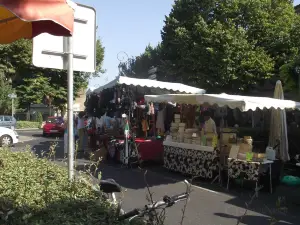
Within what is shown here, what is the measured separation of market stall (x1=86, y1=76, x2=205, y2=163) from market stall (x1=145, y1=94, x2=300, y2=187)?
0.85 m

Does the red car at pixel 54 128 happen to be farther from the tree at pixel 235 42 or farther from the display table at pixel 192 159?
the display table at pixel 192 159

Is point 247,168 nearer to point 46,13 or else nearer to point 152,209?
point 152,209

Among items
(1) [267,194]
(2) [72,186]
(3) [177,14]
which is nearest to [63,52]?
(2) [72,186]

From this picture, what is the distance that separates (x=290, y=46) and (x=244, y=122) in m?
5.06

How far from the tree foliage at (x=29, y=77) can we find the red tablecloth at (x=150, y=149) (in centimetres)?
2385

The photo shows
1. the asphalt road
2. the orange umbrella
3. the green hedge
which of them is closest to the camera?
the orange umbrella

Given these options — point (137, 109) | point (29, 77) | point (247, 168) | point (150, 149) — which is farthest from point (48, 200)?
point (29, 77)

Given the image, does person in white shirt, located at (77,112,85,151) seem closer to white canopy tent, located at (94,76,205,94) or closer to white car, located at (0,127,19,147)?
white canopy tent, located at (94,76,205,94)

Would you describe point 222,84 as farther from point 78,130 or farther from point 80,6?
point 80,6

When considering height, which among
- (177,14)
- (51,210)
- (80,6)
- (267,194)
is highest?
Answer: (177,14)

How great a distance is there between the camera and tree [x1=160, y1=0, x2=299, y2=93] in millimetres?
18266

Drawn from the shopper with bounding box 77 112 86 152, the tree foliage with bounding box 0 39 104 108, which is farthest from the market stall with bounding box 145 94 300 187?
the tree foliage with bounding box 0 39 104 108

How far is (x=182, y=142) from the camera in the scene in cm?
920

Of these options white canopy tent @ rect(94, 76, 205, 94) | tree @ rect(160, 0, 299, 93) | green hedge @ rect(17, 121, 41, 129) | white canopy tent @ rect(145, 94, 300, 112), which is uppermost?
tree @ rect(160, 0, 299, 93)
